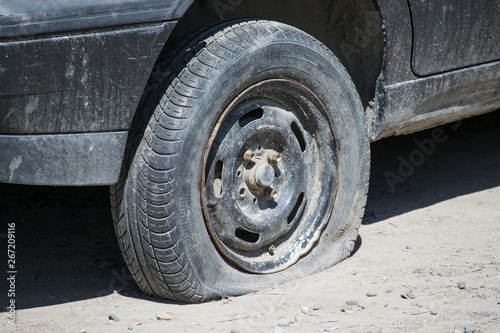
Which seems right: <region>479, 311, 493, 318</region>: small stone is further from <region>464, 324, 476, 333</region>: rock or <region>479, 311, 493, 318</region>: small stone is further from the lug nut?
the lug nut

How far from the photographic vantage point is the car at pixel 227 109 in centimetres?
209

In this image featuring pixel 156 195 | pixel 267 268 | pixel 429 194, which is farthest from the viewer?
pixel 429 194

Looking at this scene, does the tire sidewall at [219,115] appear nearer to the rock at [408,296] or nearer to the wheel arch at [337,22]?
the wheel arch at [337,22]

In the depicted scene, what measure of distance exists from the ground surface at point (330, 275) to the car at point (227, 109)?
159mm

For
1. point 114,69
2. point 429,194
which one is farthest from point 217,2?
point 429,194

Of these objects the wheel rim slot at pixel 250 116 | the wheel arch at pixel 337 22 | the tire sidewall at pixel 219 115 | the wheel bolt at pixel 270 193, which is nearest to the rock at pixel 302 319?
the tire sidewall at pixel 219 115

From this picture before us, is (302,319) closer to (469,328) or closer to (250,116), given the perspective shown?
(469,328)

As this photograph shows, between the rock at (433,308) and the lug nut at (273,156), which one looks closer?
the rock at (433,308)

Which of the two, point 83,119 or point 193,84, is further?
point 193,84

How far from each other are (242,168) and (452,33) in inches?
47.5

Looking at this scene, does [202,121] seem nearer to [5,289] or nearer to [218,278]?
[218,278]

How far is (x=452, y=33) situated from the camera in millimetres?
2912

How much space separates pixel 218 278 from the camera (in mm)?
2502

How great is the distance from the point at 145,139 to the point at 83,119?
256mm
